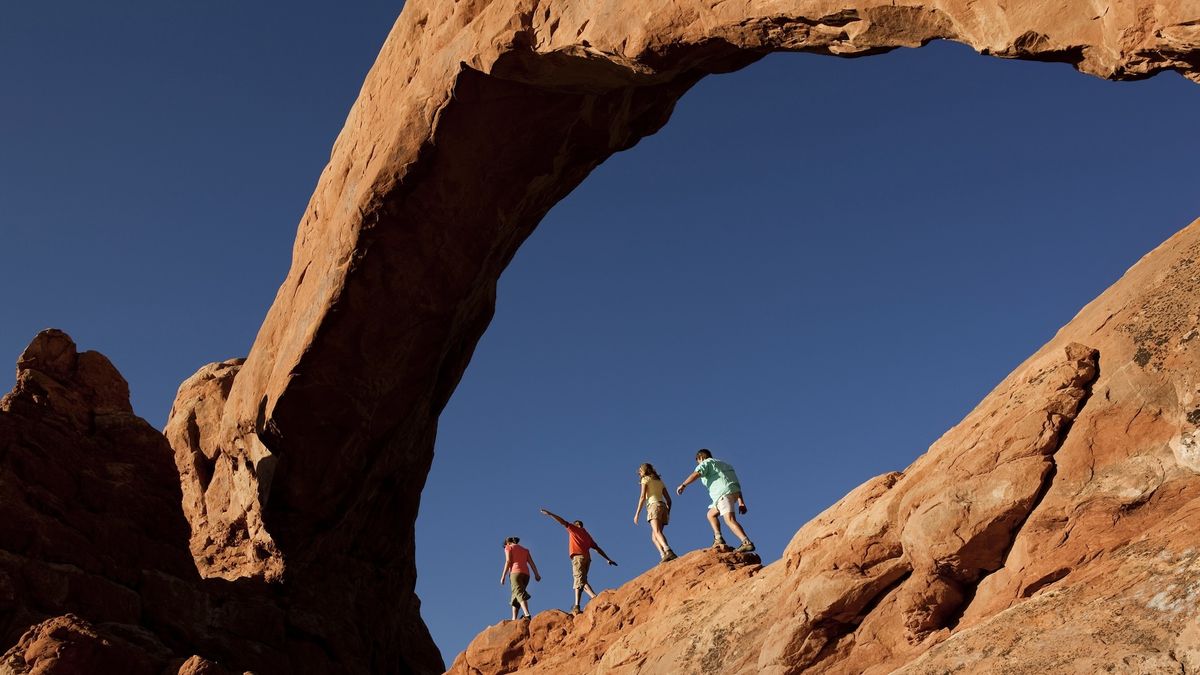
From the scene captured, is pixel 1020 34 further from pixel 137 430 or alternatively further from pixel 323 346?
pixel 137 430

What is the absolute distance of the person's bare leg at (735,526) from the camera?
17.5 metres

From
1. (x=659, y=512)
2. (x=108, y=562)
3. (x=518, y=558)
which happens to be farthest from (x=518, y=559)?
(x=108, y=562)

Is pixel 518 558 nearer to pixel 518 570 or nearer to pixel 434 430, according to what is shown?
pixel 518 570

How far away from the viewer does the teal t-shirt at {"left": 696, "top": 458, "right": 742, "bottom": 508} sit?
17453 millimetres

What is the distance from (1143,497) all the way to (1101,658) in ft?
7.28

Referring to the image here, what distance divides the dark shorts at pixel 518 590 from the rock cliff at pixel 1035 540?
19.2ft

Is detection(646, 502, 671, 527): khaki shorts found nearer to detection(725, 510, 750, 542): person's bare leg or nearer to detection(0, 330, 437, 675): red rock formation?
detection(725, 510, 750, 542): person's bare leg

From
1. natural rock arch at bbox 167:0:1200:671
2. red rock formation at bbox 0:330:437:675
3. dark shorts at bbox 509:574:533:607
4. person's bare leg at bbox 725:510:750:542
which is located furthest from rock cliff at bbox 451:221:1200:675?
red rock formation at bbox 0:330:437:675

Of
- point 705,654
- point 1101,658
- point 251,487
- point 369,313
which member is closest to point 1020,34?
point 1101,658

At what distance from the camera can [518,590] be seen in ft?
68.9

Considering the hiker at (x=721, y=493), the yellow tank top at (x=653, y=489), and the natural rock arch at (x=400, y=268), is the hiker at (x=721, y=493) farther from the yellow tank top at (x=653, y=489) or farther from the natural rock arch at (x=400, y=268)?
the natural rock arch at (x=400, y=268)

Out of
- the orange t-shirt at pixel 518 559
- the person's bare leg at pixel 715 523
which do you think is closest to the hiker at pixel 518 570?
the orange t-shirt at pixel 518 559

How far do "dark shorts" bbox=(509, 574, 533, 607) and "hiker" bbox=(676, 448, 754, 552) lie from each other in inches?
190

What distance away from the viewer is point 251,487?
2209 centimetres
